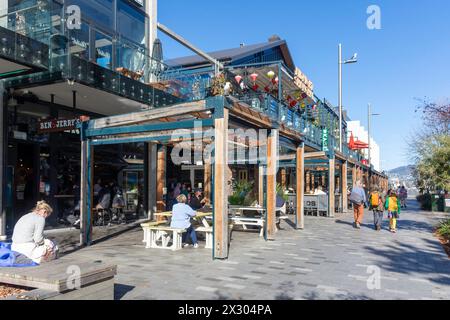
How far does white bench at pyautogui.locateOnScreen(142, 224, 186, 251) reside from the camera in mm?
9070

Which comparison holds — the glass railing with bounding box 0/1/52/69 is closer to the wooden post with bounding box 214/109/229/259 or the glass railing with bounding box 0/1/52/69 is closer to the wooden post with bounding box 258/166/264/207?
the wooden post with bounding box 214/109/229/259

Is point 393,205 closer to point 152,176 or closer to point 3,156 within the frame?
point 152,176

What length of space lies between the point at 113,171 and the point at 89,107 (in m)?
2.82

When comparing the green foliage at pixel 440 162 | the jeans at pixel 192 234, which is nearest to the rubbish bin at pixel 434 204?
the green foliage at pixel 440 162

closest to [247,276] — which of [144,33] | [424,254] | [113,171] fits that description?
[424,254]

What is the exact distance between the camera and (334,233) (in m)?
12.3

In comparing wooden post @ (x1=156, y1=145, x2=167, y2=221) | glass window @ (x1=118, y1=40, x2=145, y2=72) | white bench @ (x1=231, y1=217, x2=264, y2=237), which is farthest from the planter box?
wooden post @ (x1=156, y1=145, x2=167, y2=221)

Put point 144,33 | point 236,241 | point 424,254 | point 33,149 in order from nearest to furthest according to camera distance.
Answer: point 424,254 < point 236,241 < point 33,149 < point 144,33

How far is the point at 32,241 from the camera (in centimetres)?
562

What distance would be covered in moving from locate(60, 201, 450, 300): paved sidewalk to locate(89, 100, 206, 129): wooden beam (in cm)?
290

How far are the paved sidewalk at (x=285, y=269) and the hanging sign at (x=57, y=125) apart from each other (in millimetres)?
3096

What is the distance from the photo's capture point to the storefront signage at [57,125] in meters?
10.1

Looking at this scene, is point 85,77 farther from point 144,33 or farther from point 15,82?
point 144,33

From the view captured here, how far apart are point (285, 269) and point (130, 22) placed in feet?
39.2
